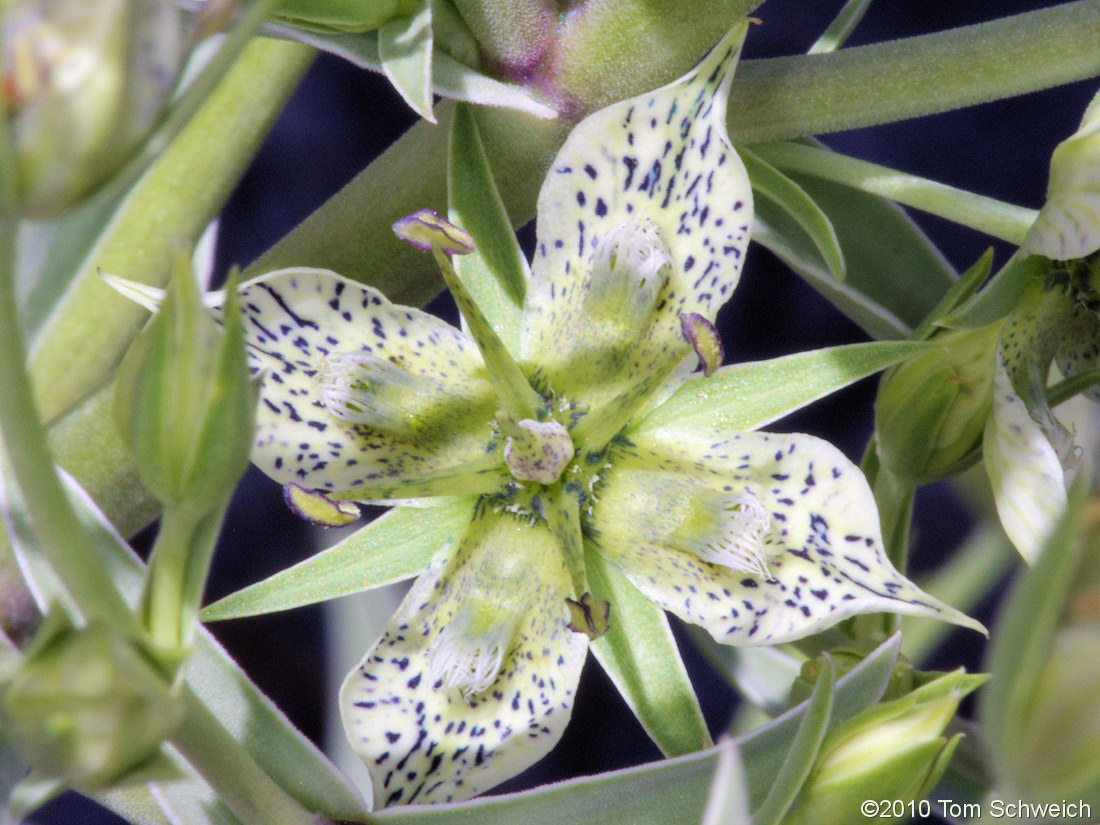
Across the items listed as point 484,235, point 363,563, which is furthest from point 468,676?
point 484,235

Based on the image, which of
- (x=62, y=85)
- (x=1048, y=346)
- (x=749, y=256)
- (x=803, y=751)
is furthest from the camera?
(x=749, y=256)

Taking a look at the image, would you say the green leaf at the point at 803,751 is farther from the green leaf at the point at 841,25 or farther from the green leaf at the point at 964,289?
the green leaf at the point at 841,25

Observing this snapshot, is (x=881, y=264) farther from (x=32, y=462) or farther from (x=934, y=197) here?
(x=32, y=462)

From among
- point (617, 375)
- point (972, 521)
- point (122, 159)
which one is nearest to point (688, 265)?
point (617, 375)

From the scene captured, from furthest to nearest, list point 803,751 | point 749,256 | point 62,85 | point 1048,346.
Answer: point 749,256 < point 1048,346 < point 803,751 < point 62,85

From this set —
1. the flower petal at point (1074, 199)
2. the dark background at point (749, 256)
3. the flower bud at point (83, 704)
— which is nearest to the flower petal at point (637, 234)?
the flower petal at point (1074, 199)

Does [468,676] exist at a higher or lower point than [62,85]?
lower
